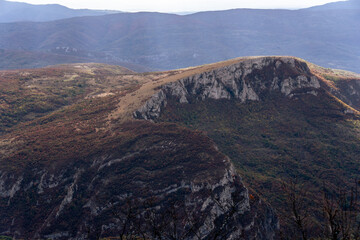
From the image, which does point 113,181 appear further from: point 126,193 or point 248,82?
point 248,82

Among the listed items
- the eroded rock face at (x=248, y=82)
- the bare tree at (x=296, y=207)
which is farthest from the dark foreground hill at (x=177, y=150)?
the bare tree at (x=296, y=207)

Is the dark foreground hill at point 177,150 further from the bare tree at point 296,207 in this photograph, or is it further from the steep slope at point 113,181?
the bare tree at point 296,207

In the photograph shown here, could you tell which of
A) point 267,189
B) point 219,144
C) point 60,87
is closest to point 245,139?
point 219,144

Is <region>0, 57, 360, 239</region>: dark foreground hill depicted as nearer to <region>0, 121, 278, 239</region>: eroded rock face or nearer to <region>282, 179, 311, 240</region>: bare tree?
<region>0, 121, 278, 239</region>: eroded rock face

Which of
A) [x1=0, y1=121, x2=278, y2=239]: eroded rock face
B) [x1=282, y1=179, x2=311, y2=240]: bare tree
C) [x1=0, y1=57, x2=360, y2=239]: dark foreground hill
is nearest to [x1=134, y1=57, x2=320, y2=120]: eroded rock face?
[x1=0, y1=57, x2=360, y2=239]: dark foreground hill

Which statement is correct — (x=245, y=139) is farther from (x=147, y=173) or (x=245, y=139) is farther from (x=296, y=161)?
(x=147, y=173)

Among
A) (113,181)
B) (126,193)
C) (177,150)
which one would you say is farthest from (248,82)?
(126,193)

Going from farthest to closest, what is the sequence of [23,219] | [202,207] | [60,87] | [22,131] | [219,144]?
[60,87] < [219,144] < [22,131] < [23,219] < [202,207]
